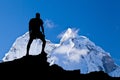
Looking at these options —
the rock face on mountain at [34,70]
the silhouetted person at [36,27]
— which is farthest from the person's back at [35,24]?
the rock face on mountain at [34,70]

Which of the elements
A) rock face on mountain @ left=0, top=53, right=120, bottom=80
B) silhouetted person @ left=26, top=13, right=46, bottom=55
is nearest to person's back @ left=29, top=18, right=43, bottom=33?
silhouetted person @ left=26, top=13, right=46, bottom=55

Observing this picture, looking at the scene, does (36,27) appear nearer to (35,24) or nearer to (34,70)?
(35,24)

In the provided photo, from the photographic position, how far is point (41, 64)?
27.1 meters

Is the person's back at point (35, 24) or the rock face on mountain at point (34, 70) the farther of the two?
the person's back at point (35, 24)

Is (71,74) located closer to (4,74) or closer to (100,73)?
(100,73)

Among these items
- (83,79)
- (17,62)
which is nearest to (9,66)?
(17,62)

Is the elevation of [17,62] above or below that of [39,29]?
below

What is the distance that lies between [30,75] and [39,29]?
3.76 m

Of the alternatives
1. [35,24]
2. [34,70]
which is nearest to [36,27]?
[35,24]

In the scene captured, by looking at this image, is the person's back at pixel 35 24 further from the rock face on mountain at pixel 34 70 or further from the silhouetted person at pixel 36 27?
the rock face on mountain at pixel 34 70

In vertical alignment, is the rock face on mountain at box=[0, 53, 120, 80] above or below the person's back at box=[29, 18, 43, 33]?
below

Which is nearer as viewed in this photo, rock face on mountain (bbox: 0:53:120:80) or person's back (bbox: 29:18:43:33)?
rock face on mountain (bbox: 0:53:120:80)

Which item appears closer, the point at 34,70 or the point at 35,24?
the point at 34,70

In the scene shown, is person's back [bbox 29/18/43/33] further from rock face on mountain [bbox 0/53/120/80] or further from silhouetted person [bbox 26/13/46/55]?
rock face on mountain [bbox 0/53/120/80]
